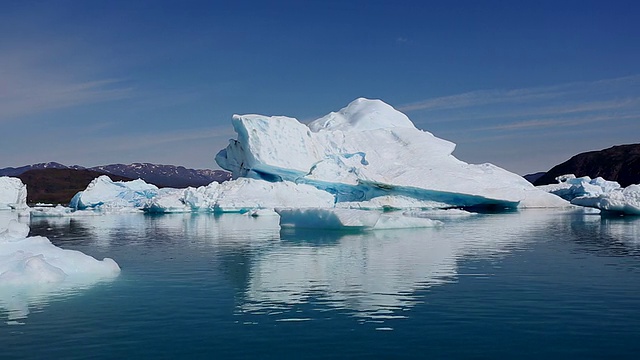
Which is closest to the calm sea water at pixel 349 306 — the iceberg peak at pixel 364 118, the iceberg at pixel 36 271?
the iceberg at pixel 36 271

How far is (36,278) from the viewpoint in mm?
10562

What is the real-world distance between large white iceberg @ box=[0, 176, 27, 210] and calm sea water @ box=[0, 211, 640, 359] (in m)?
44.0

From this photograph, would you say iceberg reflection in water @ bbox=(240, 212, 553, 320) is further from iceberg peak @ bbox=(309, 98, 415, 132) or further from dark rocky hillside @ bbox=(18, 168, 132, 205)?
dark rocky hillside @ bbox=(18, 168, 132, 205)

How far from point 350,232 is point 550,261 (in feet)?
31.7

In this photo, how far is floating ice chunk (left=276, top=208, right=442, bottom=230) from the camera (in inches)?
838

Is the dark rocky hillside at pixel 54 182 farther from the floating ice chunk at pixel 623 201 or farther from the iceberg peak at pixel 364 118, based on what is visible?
the floating ice chunk at pixel 623 201

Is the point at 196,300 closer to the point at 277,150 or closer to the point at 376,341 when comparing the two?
the point at 376,341

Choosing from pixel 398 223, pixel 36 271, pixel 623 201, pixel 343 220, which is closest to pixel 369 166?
pixel 623 201

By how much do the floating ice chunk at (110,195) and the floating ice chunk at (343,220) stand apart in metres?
25.5

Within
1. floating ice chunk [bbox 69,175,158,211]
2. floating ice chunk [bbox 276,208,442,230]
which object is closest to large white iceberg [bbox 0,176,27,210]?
floating ice chunk [bbox 69,175,158,211]

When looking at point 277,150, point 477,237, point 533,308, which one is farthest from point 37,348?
point 277,150

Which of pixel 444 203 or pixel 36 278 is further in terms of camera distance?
pixel 444 203

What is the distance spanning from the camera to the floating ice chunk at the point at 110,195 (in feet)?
153

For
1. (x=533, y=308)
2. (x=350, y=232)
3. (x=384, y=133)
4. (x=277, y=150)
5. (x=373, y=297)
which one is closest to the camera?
(x=533, y=308)
